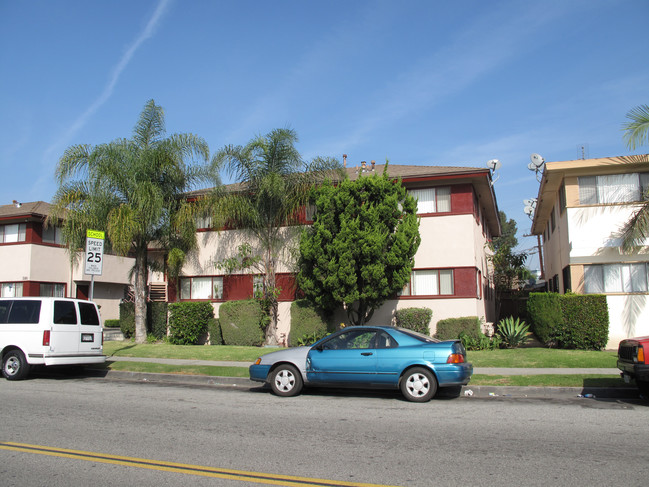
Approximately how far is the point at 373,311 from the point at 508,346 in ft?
14.7

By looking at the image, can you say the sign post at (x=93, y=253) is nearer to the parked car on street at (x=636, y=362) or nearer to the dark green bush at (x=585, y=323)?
the parked car on street at (x=636, y=362)

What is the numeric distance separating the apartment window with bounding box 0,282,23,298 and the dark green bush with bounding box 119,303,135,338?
8803mm

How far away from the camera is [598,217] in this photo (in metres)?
17.8

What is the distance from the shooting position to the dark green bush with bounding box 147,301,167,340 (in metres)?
21.1

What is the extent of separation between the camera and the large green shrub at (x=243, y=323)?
19.1 meters

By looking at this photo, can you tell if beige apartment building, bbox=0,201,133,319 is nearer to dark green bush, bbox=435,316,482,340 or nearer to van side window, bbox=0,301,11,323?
van side window, bbox=0,301,11,323

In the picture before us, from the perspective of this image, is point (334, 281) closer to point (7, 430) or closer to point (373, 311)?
point (373, 311)

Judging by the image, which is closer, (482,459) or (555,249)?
(482,459)

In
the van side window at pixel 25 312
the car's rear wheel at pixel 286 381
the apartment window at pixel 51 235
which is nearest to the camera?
the car's rear wheel at pixel 286 381

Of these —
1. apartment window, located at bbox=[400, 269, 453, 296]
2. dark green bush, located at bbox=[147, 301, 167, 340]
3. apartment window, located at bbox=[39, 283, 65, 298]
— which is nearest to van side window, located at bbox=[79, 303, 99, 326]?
dark green bush, located at bbox=[147, 301, 167, 340]

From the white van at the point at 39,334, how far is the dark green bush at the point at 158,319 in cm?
778

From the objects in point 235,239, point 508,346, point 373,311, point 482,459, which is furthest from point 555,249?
point 482,459

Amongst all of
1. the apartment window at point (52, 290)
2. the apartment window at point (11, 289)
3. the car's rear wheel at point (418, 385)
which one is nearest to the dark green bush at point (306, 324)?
the car's rear wheel at point (418, 385)

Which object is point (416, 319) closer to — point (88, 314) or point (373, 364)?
point (373, 364)
